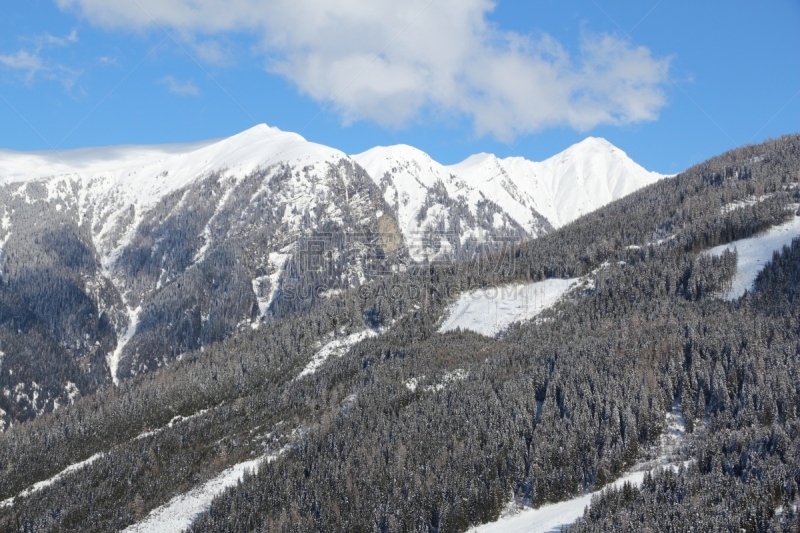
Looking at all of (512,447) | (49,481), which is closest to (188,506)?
(49,481)

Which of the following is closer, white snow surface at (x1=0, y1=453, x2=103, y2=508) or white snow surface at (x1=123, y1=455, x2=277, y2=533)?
white snow surface at (x1=123, y1=455, x2=277, y2=533)

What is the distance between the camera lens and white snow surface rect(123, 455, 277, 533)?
155875mm

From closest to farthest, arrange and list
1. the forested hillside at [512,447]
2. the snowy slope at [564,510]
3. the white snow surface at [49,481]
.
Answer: the forested hillside at [512,447]
the snowy slope at [564,510]
the white snow surface at [49,481]

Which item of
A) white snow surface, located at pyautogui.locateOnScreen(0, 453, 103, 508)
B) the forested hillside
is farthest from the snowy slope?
white snow surface, located at pyautogui.locateOnScreen(0, 453, 103, 508)

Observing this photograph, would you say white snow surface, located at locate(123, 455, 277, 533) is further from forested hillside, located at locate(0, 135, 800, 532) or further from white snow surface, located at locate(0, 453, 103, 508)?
white snow surface, located at locate(0, 453, 103, 508)

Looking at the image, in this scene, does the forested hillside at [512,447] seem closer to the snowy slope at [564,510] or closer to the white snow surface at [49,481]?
the white snow surface at [49,481]

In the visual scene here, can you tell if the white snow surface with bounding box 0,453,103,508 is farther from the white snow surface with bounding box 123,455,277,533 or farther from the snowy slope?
the snowy slope

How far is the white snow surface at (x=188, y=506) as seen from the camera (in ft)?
511

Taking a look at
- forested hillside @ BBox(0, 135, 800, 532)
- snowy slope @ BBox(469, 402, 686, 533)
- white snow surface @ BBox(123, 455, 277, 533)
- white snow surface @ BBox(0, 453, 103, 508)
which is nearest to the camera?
forested hillside @ BBox(0, 135, 800, 532)

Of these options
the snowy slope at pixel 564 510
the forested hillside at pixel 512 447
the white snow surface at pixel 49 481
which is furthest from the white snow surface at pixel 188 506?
the snowy slope at pixel 564 510

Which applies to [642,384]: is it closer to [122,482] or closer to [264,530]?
[264,530]

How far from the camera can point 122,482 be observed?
17462 centimetres

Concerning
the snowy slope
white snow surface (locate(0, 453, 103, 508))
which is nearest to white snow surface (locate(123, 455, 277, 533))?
white snow surface (locate(0, 453, 103, 508))

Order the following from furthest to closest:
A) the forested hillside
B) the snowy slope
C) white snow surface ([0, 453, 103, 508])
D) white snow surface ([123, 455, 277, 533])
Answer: white snow surface ([0, 453, 103, 508])
white snow surface ([123, 455, 277, 533])
the snowy slope
the forested hillside
